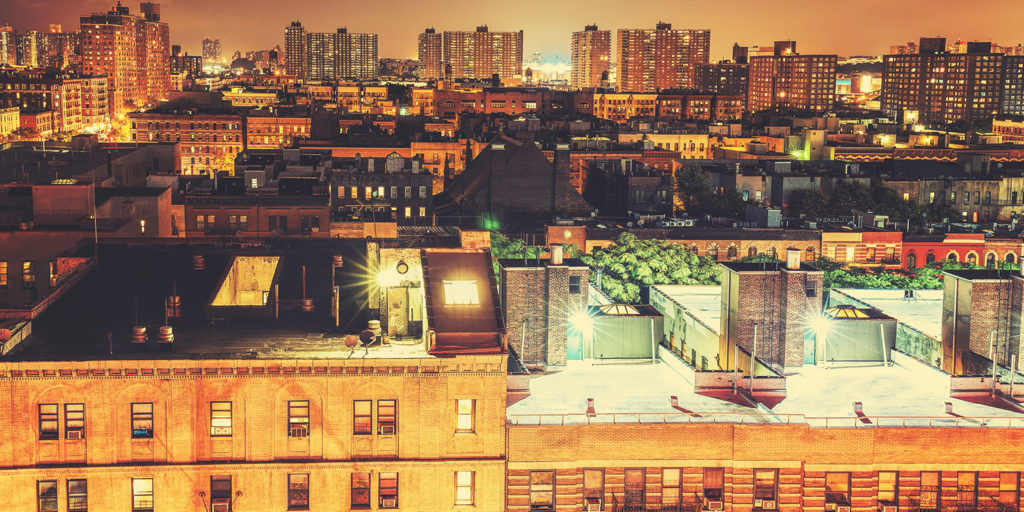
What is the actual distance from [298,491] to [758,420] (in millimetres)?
15595

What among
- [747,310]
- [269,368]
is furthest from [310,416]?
[747,310]

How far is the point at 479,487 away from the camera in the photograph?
40469 millimetres

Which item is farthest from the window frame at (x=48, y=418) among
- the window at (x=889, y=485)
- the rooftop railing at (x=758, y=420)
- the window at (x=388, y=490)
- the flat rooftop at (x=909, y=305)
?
the flat rooftop at (x=909, y=305)

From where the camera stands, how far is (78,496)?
39.4 m

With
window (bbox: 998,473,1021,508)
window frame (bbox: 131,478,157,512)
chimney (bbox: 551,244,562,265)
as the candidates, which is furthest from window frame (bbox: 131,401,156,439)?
window (bbox: 998,473,1021,508)

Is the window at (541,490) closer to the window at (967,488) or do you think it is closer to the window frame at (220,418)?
the window frame at (220,418)

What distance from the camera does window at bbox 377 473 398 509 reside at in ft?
133

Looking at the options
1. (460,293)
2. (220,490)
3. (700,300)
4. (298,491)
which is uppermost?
(460,293)

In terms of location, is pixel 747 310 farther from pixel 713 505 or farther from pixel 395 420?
pixel 395 420

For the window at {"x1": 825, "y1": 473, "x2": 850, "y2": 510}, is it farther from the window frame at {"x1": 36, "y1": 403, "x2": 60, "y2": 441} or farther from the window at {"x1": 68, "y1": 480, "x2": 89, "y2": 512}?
the window frame at {"x1": 36, "y1": 403, "x2": 60, "y2": 441}

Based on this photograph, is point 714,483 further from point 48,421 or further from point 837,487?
point 48,421

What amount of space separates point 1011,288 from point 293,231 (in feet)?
183

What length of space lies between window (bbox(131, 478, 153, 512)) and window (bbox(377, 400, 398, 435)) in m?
7.70

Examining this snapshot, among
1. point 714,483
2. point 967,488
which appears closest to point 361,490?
point 714,483
